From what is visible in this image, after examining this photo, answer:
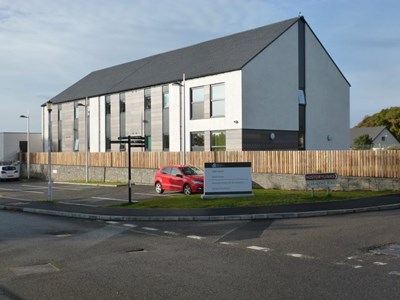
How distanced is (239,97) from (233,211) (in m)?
15.4

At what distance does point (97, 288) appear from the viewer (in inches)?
266

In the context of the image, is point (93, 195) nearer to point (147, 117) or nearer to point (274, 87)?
point (147, 117)

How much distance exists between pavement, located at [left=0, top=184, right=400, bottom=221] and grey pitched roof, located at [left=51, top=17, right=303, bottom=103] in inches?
603

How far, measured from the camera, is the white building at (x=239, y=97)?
30859mm

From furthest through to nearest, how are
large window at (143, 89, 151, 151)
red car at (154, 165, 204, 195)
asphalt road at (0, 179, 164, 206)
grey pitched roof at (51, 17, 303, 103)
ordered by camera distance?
large window at (143, 89, 151, 151), grey pitched roof at (51, 17, 303, 103), red car at (154, 165, 204, 195), asphalt road at (0, 179, 164, 206)

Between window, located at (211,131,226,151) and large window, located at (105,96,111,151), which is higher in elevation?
large window, located at (105,96,111,151)

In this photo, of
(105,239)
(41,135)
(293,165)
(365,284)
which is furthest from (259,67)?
(41,135)

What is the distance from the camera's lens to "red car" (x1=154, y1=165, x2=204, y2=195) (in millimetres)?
23281

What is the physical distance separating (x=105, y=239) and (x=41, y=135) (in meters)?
46.1

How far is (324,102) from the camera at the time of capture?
36.7m

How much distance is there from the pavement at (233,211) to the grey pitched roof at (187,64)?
1532cm

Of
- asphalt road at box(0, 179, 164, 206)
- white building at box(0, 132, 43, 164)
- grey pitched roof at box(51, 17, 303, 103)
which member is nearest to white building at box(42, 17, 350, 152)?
grey pitched roof at box(51, 17, 303, 103)

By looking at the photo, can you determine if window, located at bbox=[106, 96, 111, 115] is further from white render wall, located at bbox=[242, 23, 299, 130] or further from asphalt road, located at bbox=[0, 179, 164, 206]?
white render wall, located at bbox=[242, 23, 299, 130]

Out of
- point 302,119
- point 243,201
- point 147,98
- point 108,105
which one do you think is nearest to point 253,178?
point 243,201
